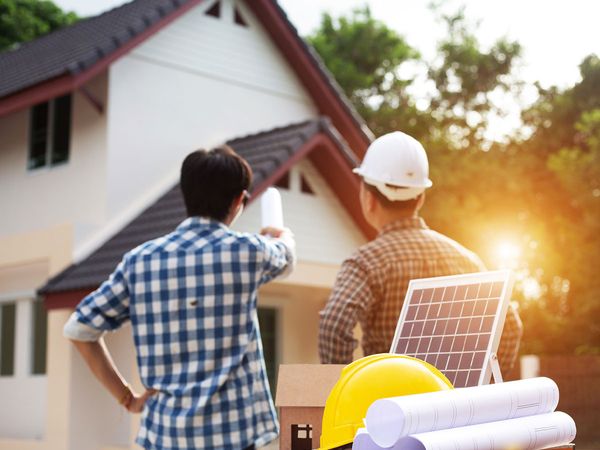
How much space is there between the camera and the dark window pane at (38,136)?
13594 millimetres

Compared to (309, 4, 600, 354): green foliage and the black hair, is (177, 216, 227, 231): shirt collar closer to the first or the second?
the black hair

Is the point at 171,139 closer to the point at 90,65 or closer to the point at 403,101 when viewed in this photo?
the point at 90,65

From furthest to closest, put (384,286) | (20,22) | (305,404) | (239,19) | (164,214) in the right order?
(20,22), (239,19), (164,214), (384,286), (305,404)

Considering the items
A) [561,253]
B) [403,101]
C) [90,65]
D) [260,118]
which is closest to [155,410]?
[90,65]

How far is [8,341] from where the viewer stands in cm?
1366

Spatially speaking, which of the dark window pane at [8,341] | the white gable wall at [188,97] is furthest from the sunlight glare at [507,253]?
the dark window pane at [8,341]

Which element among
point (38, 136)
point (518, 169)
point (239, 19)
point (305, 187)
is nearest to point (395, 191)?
point (305, 187)

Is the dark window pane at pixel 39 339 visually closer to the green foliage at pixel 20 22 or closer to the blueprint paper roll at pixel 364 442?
the blueprint paper roll at pixel 364 442

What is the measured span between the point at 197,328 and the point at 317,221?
34.6 feet

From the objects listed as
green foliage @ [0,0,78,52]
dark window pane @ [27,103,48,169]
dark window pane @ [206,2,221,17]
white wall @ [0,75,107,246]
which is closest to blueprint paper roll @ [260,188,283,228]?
white wall @ [0,75,107,246]

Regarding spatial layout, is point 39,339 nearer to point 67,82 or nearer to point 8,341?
point 8,341

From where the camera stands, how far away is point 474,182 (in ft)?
86.0

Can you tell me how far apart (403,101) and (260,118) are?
17220mm

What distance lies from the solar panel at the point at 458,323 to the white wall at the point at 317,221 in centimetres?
996
